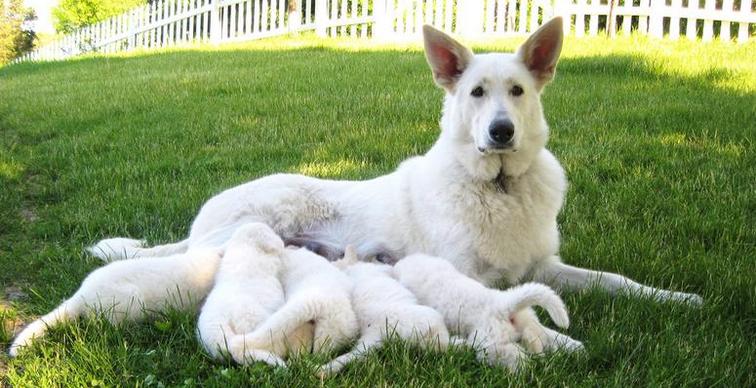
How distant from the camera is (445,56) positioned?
4375mm

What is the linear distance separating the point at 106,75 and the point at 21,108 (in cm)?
301

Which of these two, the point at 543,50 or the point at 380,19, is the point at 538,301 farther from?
the point at 380,19

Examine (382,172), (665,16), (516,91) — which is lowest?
(382,172)

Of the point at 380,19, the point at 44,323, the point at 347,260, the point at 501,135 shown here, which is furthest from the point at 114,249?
the point at 380,19

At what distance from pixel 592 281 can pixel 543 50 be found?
1556 mm

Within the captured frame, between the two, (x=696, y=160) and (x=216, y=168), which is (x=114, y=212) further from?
(x=696, y=160)

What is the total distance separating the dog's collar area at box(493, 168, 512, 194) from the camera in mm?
4055

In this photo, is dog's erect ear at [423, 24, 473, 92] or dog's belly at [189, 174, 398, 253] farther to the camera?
dog's belly at [189, 174, 398, 253]

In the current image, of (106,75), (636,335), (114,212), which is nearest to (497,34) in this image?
(106,75)

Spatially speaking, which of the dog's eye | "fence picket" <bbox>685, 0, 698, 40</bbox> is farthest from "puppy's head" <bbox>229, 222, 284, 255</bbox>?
"fence picket" <bbox>685, 0, 698, 40</bbox>

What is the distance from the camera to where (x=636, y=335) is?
2.93 metres

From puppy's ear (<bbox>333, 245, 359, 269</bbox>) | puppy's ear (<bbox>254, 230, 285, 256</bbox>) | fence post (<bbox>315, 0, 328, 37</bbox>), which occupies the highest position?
fence post (<bbox>315, 0, 328, 37</bbox>)

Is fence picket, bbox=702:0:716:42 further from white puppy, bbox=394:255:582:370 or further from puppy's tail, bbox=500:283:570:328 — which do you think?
puppy's tail, bbox=500:283:570:328

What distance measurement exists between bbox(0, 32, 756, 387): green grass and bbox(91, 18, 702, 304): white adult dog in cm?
49
